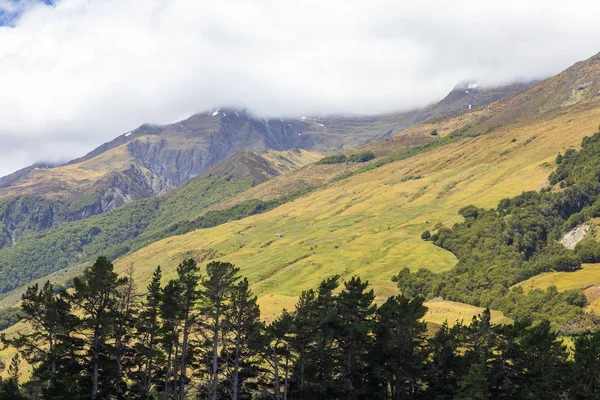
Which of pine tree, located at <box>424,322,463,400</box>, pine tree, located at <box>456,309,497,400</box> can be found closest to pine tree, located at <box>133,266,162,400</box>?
pine tree, located at <box>424,322,463,400</box>

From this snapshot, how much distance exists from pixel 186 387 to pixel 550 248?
152214mm

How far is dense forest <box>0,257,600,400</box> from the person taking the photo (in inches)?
2178

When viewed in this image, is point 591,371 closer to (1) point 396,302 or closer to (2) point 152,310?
(1) point 396,302

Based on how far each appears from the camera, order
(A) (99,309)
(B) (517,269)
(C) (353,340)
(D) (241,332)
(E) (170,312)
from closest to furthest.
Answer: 1. (A) (99,309)
2. (E) (170,312)
3. (D) (241,332)
4. (C) (353,340)
5. (B) (517,269)

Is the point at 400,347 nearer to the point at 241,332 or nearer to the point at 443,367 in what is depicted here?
the point at 443,367

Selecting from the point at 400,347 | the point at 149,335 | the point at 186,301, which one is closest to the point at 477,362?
the point at 400,347

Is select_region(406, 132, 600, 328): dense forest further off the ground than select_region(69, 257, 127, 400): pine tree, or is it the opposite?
select_region(69, 257, 127, 400): pine tree

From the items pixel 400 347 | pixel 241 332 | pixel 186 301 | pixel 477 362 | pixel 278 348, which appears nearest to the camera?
pixel 477 362

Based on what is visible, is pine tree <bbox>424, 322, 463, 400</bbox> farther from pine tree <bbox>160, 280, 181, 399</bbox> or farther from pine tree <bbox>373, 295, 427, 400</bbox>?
pine tree <bbox>160, 280, 181, 399</bbox>

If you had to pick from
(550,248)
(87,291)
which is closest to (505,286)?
(550,248)

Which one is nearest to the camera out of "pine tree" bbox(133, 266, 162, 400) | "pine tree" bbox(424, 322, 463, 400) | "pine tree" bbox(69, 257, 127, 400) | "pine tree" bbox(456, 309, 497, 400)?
"pine tree" bbox(456, 309, 497, 400)

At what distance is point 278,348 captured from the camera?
5944 centimetres

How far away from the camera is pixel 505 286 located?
527 feet

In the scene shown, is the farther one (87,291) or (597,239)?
(597,239)
